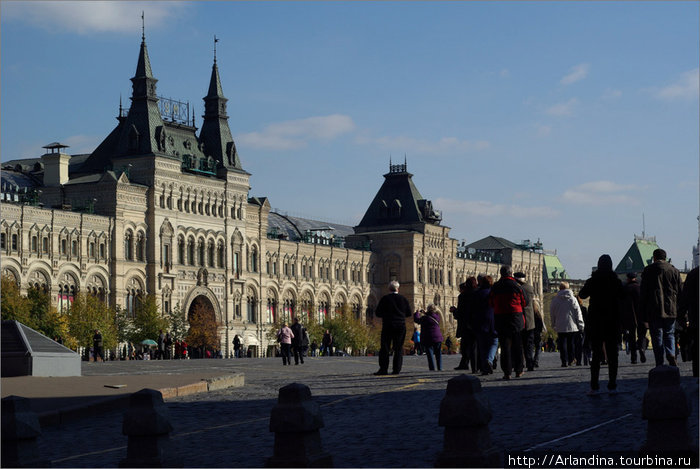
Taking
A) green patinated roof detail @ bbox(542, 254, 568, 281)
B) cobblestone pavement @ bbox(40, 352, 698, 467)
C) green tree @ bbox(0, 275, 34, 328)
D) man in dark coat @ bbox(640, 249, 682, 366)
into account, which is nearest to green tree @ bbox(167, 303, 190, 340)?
green tree @ bbox(0, 275, 34, 328)

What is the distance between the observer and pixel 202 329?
9844cm

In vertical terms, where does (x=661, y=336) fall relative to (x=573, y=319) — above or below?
below

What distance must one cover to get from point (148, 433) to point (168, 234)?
283 ft

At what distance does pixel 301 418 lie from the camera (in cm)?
1163

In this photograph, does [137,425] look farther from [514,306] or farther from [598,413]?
[514,306]

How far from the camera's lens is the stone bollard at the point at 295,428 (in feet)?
38.1

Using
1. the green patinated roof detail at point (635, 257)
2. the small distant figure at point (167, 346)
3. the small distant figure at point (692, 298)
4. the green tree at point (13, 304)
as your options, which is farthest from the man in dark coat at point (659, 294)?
the green patinated roof detail at point (635, 257)

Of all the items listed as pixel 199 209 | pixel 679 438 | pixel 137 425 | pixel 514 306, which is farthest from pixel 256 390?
pixel 199 209

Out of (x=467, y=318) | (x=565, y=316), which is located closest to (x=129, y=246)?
(x=565, y=316)

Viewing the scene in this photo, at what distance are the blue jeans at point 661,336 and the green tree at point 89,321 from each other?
212ft

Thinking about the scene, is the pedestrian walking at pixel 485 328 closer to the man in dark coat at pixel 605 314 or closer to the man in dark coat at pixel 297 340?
the man in dark coat at pixel 605 314

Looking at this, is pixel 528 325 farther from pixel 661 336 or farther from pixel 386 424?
pixel 386 424

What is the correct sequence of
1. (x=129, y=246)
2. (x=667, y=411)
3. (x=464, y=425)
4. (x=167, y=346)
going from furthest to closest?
1. (x=129, y=246)
2. (x=167, y=346)
3. (x=464, y=425)
4. (x=667, y=411)

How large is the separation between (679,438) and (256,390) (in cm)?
1533
